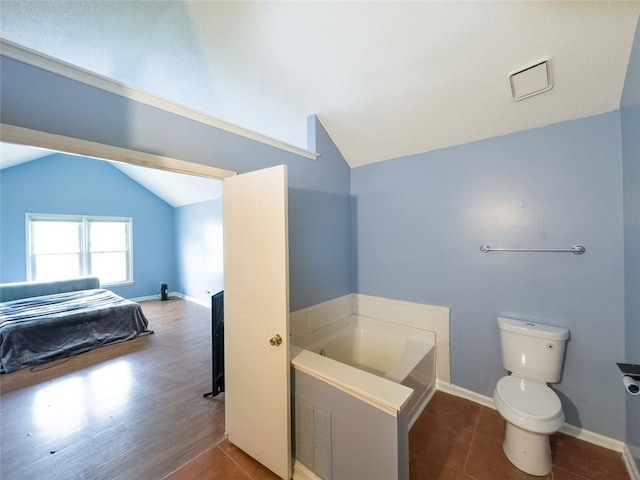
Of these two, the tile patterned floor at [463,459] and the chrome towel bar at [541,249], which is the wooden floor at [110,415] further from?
the chrome towel bar at [541,249]

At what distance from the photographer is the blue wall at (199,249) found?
520 cm

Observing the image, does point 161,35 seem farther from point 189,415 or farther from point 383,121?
point 189,415

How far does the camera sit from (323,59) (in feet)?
5.65

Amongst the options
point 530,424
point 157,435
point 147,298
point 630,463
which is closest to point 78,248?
point 147,298

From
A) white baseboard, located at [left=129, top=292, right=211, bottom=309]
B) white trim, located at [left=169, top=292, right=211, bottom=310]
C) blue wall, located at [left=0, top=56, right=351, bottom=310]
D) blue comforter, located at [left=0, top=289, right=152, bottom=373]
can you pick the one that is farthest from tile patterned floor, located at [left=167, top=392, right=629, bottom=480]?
white baseboard, located at [left=129, top=292, right=211, bottom=309]

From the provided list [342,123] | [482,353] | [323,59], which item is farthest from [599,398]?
[323,59]

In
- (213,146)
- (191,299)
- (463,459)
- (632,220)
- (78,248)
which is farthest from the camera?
(191,299)

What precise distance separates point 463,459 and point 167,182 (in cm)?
634

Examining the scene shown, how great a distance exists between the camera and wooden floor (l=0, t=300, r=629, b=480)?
5.11 ft

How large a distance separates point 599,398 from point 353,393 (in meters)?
1.80

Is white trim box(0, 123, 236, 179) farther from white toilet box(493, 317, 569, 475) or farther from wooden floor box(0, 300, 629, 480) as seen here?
white toilet box(493, 317, 569, 475)

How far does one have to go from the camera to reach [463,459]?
161cm

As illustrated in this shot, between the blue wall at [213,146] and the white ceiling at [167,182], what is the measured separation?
2.79 meters

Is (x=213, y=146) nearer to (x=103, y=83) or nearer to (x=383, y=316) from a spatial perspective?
(x=103, y=83)
